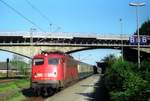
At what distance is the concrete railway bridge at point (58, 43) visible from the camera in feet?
318

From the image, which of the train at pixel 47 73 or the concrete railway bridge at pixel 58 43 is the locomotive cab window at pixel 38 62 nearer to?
the train at pixel 47 73

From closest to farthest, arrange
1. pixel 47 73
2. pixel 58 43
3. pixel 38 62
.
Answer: pixel 47 73, pixel 38 62, pixel 58 43

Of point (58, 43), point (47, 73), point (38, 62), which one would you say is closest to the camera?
point (47, 73)

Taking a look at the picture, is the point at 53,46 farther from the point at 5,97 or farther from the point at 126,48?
the point at 5,97

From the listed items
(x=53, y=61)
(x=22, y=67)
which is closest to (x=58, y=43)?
(x=22, y=67)

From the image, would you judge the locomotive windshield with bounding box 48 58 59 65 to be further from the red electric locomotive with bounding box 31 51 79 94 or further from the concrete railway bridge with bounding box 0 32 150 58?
the concrete railway bridge with bounding box 0 32 150 58

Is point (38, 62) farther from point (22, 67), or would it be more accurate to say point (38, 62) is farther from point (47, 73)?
point (22, 67)

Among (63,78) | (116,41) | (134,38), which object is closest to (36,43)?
(116,41)

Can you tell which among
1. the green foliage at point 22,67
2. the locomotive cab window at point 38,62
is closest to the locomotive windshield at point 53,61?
the locomotive cab window at point 38,62

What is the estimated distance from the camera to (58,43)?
330 feet

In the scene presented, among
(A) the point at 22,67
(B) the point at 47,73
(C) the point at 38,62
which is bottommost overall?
(A) the point at 22,67

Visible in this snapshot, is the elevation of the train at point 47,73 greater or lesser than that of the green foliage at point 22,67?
greater

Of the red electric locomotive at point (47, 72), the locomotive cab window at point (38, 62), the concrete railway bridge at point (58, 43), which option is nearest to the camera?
the red electric locomotive at point (47, 72)

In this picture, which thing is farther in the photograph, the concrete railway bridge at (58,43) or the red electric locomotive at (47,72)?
the concrete railway bridge at (58,43)
